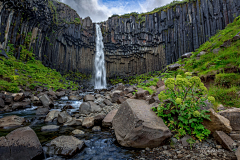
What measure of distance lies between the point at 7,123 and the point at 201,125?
7099 millimetres

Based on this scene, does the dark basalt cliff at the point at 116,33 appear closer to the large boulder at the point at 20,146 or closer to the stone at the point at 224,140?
the large boulder at the point at 20,146

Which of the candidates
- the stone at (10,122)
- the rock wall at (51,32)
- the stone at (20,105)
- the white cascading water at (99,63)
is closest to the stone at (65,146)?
the stone at (10,122)

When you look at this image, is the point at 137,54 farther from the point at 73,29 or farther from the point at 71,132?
the point at 71,132

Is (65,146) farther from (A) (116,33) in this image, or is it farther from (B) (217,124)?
(A) (116,33)

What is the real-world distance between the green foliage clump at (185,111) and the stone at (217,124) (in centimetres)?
12

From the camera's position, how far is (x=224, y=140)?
257cm

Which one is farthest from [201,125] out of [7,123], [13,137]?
[7,123]

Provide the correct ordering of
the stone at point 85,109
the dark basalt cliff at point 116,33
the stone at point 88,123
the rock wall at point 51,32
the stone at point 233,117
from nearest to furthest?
the stone at point 233,117 < the stone at point 88,123 < the stone at point 85,109 < the rock wall at point 51,32 < the dark basalt cliff at point 116,33

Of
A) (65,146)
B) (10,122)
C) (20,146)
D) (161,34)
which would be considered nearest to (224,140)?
(65,146)

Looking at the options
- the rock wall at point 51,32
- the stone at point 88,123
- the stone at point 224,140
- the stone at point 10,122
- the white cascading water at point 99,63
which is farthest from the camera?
the white cascading water at point 99,63

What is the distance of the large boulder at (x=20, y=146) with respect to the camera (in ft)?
8.39

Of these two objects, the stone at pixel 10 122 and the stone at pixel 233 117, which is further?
the stone at pixel 10 122

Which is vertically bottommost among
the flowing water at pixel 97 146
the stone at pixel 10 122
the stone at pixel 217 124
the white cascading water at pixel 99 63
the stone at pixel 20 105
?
the flowing water at pixel 97 146

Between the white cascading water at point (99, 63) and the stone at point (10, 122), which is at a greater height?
the white cascading water at point (99, 63)
